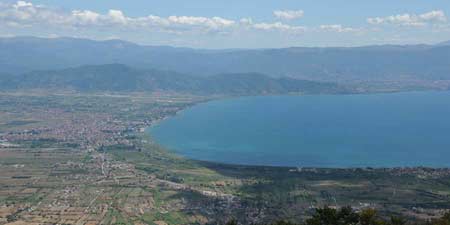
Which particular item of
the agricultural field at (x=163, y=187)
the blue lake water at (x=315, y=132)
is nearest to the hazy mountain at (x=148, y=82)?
the blue lake water at (x=315, y=132)

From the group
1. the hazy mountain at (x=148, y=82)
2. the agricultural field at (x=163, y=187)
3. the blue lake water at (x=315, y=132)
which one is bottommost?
Result: the agricultural field at (x=163, y=187)

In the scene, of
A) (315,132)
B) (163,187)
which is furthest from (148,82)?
(163,187)

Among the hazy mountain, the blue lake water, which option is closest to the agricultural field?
the blue lake water

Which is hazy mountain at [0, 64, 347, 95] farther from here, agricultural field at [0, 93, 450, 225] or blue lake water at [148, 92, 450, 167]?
agricultural field at [0, 93, 450, 225]

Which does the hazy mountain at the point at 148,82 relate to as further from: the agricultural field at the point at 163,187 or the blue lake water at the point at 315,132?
the agricultural field at the point at 163,187

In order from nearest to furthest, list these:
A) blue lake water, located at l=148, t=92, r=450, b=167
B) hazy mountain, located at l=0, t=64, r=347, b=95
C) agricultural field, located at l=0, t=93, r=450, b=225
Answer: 1. agricultural field, located at l=0, t=93, r=450, b=225
2. blue lake water, located at l=148, t=92, r=450, b=167
3. hazy mountain, located at l=0, t=64, r=347, b=95

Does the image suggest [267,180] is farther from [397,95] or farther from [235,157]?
[397,95]

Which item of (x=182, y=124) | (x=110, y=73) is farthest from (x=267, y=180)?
(x=110, y=73)
